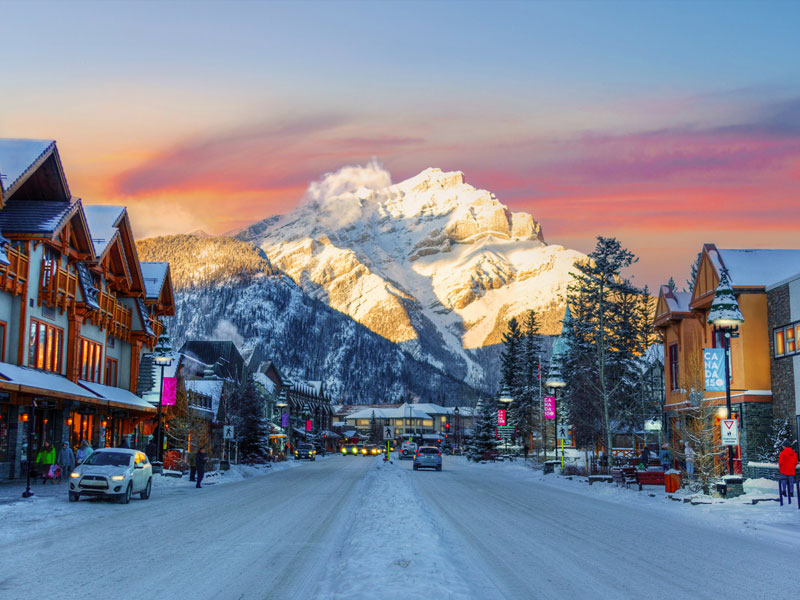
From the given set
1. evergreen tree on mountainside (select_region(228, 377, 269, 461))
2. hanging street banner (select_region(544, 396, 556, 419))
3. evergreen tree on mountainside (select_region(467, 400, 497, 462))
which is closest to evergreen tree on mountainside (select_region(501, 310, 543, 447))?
evergreen tree on mountainside (select_region(467, 400, 497, 462))

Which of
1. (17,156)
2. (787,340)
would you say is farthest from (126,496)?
(787,340)

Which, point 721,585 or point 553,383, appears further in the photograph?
point 553,383

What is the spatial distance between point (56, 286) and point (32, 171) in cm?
550

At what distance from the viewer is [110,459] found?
2569 cm

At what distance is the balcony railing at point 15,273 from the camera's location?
32.0m

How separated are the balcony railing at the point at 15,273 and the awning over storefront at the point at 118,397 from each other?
712 cm

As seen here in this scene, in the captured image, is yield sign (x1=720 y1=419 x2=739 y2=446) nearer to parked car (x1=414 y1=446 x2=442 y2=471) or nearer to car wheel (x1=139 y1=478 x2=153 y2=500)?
car wheel (x1=139 y1=478 x2=153 y2=500)

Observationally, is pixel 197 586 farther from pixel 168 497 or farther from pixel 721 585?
pixel 168 497

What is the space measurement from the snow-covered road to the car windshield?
117 cm

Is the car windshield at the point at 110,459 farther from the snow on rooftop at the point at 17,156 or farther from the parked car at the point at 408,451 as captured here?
the parked car at the point at 408,451

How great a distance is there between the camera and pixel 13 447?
1293 inches

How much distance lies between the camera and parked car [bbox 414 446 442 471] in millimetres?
58375

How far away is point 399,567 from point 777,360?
94.8ft

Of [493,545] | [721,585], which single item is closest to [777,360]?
[493,545]
